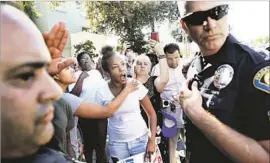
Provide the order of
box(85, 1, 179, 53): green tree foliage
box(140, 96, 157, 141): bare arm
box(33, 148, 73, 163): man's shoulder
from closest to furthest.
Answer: box(33, 148, 73, 163): man's shoulder, box(85, 1, 179, 53): green tree foliage, box(140, 96, 157, 141): bare arm

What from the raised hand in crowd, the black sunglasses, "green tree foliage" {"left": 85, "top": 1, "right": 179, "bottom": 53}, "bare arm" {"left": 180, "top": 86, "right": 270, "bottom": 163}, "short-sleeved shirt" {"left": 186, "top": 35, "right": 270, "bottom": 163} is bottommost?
"bare arm" {"left": 180, "top": 86, "right": 270, "bottom": 163}

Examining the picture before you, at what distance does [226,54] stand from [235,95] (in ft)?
0.51

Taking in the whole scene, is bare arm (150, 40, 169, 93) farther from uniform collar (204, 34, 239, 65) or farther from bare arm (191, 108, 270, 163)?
bare arm (191, 108, 270, 163)

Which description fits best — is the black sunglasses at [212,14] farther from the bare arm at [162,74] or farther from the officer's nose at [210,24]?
the bare arm at [162,74]

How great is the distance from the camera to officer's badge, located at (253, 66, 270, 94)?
99cm

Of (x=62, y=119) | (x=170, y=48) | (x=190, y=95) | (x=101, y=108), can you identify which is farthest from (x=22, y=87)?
(x=170, y=48)

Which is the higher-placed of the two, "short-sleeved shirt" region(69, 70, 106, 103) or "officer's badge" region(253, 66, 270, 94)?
"officer's badge" region(253, 66, 270, 94)

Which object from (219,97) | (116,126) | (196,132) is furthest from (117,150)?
(219,97)

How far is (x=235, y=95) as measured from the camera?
1.08m

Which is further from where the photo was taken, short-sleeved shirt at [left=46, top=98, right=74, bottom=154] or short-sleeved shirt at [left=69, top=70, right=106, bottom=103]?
short-sleeved shirt at [left=69, top=70, right=106, bottom=103]

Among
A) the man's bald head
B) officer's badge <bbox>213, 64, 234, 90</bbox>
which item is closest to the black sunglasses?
officer's badge <bbox>213, 64, 234, 90</bbox>

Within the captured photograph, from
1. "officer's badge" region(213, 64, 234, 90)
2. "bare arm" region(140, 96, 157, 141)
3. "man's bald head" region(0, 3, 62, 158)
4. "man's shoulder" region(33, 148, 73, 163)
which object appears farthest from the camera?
"bare arm" region(140, 96, 157, 141)

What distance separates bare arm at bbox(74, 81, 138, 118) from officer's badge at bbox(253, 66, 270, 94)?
1251 millimetres

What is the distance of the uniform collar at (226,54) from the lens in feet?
3.74
